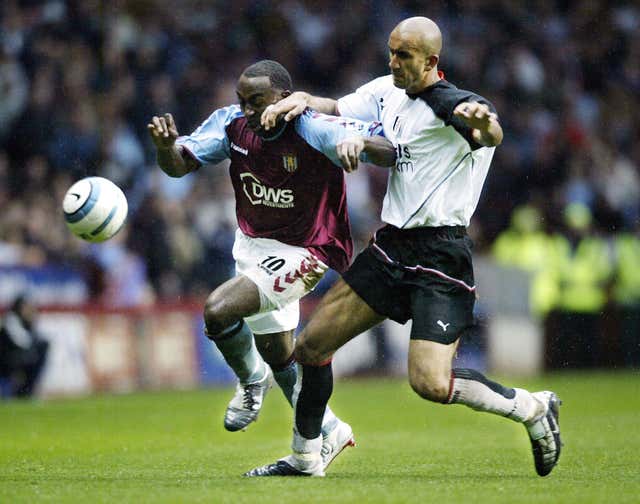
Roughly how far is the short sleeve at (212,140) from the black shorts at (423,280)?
1.42 meters

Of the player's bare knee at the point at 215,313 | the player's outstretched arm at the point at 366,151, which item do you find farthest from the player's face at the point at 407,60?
the player's bare knee at the point at 215,313

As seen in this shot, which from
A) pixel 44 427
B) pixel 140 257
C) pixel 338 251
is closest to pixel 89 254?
pixel 140 257

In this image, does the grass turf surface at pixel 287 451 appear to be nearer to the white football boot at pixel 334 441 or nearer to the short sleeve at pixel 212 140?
the white football boot at pixel 334 441

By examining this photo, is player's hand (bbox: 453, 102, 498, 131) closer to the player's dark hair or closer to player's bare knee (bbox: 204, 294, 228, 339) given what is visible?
the player's dark hair

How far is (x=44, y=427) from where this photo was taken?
11539mm

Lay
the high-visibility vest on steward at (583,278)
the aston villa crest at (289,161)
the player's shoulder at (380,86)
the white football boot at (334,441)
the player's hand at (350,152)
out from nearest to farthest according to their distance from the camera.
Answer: the player's hand at (350,152), the player's shoulder at (380,86), the white football boot at (334,441), the aston villa crest at (289,161), the high-visibility vest on steward at (583,278)

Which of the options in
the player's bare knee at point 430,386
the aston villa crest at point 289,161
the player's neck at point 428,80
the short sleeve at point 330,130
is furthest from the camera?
the aston villa crest at point 289,161

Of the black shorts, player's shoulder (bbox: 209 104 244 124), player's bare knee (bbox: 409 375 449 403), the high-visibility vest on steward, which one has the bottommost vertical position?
the high-visibility vest on steward

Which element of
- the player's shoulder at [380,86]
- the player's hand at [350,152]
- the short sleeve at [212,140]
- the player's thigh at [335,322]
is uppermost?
the player's shoulder at [380,86]

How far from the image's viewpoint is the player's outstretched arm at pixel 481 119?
684 centimetres

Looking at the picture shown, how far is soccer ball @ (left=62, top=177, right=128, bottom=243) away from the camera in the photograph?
825 cm

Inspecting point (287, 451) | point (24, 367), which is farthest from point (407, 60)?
point (24, 367)

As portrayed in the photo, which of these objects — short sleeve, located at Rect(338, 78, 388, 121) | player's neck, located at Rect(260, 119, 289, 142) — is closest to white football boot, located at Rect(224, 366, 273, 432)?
player's neck, located at Rect(260, 119, 289, 142)

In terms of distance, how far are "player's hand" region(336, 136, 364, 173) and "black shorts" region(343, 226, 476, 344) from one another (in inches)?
24.0
